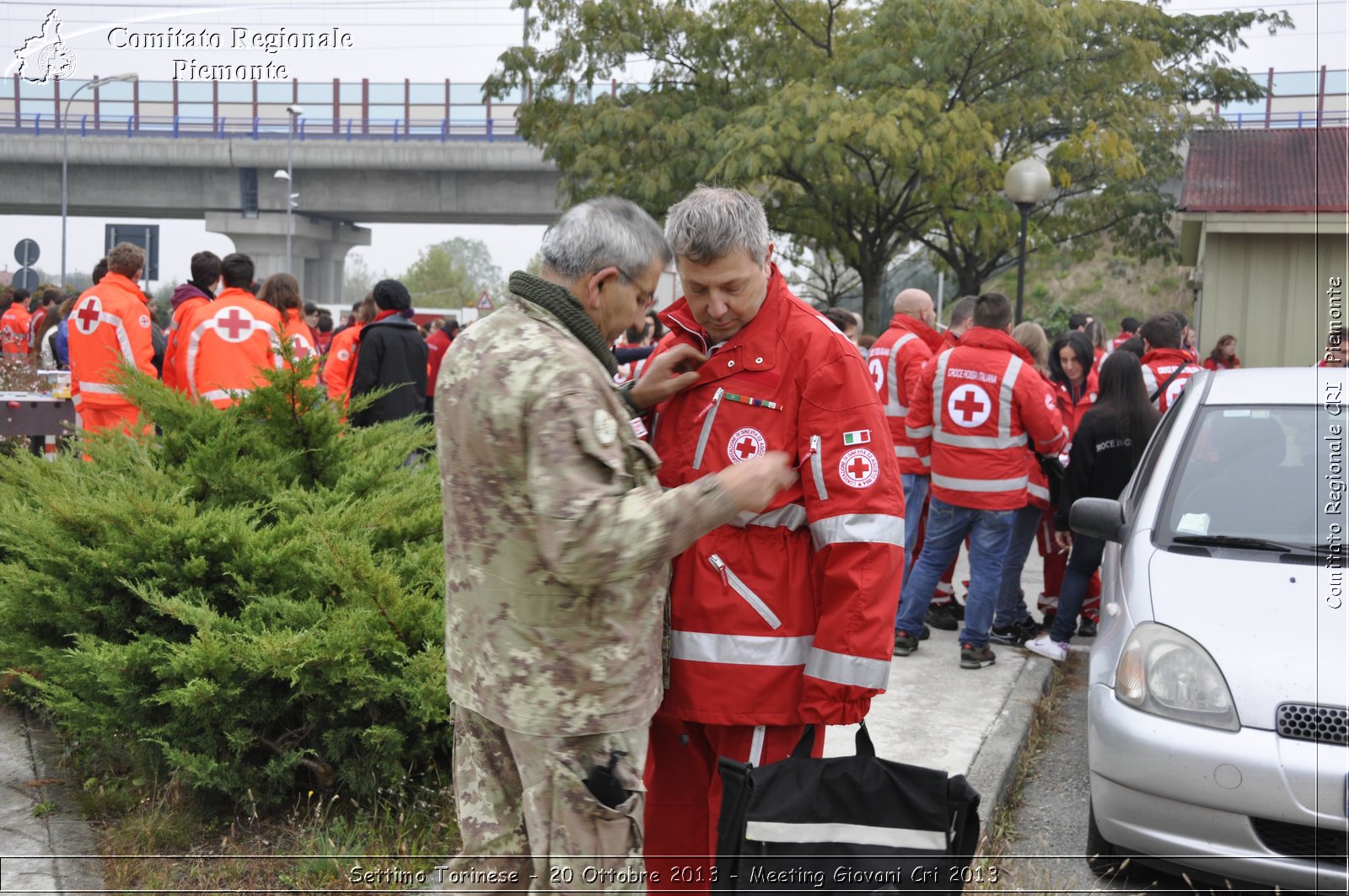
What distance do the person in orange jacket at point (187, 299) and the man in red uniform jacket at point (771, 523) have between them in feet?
17.6

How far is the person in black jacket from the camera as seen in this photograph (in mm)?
8250

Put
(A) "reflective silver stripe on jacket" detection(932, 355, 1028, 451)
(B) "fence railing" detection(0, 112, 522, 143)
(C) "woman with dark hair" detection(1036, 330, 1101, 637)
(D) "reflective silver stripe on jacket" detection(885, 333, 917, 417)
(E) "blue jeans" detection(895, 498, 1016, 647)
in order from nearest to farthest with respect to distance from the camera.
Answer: (A) "reflective silver stripe on jacket" detection(932, 355, 1028, 451)
(E) "blue jeans" detection(895, 498, 1016, 647)
(D) "reflective silver stripe on jacket" detection(885, 333, 917, 417)
(C) "woman with dark hair" detection(1036, 330, 1101, 637)
(B) "fence railing" detection(0, 112, 522, 143)

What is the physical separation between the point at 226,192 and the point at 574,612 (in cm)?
3649

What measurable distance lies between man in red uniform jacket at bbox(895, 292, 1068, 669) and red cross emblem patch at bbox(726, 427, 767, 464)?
12.7ft

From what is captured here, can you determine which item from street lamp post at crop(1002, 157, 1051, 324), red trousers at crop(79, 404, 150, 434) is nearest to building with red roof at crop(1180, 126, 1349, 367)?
street lamp post at crop(1002, 157, 1051, 324)

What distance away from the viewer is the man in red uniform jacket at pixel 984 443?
6445mm

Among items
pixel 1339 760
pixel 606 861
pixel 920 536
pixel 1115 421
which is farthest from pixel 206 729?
pixel 920 536

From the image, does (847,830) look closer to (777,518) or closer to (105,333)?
(777,518)

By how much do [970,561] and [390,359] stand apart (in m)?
4.16

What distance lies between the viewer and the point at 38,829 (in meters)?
3.98

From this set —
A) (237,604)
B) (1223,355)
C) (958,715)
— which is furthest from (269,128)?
(958,715)

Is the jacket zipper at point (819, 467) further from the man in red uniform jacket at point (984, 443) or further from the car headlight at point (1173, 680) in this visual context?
the man in red uniform jacket at point (984, 443)

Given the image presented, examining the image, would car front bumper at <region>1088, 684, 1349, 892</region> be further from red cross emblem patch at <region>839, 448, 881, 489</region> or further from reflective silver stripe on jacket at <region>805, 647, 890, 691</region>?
red cross emblem patch at <region>839, 448, 881, 489</region>

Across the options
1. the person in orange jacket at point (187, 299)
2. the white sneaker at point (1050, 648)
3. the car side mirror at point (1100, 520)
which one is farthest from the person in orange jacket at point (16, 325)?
the car side mirror at point (1100, 520)
